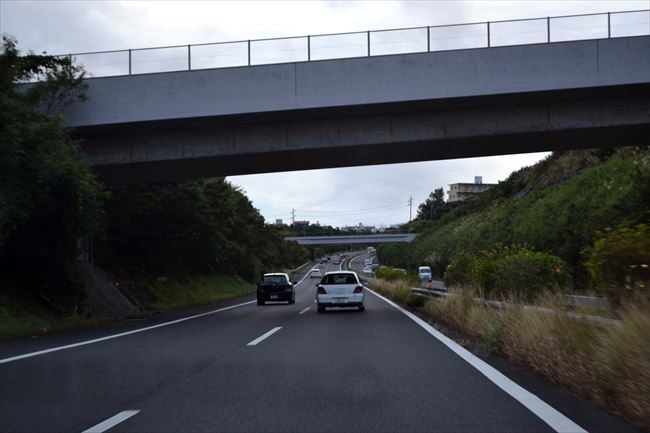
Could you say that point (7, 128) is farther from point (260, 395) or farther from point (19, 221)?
point (260, 395)

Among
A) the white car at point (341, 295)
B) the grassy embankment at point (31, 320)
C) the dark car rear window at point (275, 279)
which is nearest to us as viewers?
the grassy embankment at point (31, 320)

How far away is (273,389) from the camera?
7.88 meters

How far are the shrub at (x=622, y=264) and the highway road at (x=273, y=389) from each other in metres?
2.31

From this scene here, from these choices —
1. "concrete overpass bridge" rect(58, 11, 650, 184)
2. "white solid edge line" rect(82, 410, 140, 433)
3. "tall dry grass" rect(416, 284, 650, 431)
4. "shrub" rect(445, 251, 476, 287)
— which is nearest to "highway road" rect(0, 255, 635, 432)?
"white solid edge line" rect(82, 410, 140, 433)

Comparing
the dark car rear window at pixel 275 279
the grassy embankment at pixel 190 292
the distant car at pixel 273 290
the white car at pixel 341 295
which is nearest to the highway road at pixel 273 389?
the white car at pixel 341 295

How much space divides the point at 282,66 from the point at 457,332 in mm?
9943

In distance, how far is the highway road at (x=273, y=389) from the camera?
618 cm

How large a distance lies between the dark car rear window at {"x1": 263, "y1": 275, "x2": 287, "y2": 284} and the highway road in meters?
17.9

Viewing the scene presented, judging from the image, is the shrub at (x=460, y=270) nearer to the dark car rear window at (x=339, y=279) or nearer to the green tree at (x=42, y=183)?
the dark car rear window at (x=339, y=279)

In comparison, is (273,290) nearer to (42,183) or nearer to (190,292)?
(190,292)

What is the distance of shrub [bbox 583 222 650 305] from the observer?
9.33m

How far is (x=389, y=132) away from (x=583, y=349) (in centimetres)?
1320

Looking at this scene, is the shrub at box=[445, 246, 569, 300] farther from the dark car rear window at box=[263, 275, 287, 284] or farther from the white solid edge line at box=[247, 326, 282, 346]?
the dark car rear window at box=[263, 275, 287, 284]

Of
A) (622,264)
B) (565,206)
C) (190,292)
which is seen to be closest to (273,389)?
(622,264)
